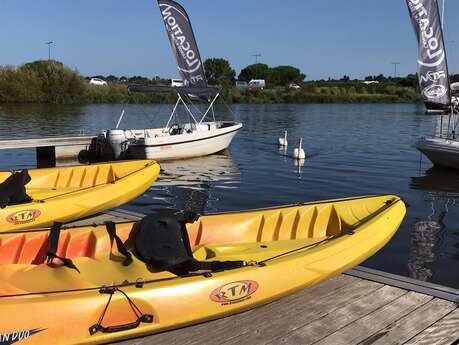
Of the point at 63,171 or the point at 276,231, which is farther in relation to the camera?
the point at 63,171

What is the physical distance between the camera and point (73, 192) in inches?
301

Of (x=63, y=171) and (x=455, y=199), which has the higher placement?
(x=63, y=171)

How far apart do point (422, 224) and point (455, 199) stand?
307cm

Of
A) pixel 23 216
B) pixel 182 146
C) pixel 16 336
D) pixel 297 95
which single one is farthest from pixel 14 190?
pixel 297 95

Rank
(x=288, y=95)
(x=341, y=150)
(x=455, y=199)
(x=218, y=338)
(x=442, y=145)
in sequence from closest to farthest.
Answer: (x=218, y=338)
(x=455, y=199)
(x=442, y=145)
(x=341, y=150)
(x=288, y=95)

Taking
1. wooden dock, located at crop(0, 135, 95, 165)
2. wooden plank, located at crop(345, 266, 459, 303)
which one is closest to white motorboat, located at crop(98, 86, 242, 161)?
wooden dock, located at crop(0, 135, 95, 165)

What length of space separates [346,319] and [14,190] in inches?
192

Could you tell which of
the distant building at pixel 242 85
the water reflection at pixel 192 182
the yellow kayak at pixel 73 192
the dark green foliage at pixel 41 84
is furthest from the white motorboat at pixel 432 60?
the distant building at pixel 242 85

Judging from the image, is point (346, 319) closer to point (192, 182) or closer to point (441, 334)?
point (441, 334)

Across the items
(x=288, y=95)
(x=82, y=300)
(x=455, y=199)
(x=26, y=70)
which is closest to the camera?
(x=82, y=300)

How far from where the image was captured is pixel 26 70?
6072cm

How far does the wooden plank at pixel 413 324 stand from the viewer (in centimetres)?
407

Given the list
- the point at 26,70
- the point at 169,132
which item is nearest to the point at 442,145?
the point at 169,132

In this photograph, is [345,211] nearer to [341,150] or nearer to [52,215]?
[52,215]
